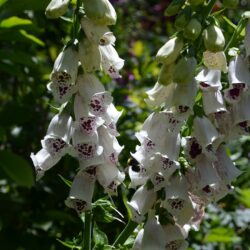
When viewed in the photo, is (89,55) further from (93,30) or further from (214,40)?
(214,40)

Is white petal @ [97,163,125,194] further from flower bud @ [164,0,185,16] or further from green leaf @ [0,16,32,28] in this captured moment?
green leaf @ [0,16,32,28]

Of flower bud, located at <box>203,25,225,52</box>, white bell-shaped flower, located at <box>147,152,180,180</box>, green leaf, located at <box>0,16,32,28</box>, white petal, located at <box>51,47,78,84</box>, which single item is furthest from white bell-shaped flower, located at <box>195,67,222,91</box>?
green leaf, located at <box>0,16,32,28</box>

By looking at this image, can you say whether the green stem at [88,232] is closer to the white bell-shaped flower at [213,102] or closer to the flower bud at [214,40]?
the white bell-shaped flower at [213,102]

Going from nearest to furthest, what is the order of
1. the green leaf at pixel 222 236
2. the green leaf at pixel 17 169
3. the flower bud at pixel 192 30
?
the flower bud at pixel 192 30
the green leaf at pixel 17 169
the green leaf at pixel 222 236

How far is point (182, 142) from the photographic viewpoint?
1795 millimetres

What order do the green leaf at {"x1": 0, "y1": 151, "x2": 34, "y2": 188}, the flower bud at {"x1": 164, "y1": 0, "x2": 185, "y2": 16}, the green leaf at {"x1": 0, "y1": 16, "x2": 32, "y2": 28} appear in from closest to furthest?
the flower bud at {"x1": 164, "y1": 0, "x2": 185, "y2": 16}
the green leaf at {"x1": 0, "y1": 151, "x2": 34, "y2": 188}
the green leaf at {"x1": 0, "y1": 16, "x2": 32, "y2": 28}

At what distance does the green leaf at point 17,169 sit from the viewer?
2365 millimetres

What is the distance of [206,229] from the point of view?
2963 millimetres

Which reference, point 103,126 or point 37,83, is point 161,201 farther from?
point 37,83

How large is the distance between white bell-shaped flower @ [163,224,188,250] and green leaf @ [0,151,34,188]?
2.18 feet

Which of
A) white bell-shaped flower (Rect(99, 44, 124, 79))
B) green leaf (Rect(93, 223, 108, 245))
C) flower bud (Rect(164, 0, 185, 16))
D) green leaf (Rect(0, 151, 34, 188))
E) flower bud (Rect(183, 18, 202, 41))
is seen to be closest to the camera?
flower bud (Rect(183, 18, 202, 41))

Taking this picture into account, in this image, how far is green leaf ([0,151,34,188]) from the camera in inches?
93.1

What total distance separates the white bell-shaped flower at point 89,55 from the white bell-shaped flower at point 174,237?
0.47m

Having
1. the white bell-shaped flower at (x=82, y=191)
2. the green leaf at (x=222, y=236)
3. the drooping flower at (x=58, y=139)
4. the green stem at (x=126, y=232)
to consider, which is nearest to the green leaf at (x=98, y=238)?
the green stem at (x=126, y=232)
